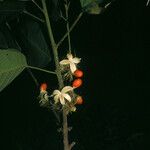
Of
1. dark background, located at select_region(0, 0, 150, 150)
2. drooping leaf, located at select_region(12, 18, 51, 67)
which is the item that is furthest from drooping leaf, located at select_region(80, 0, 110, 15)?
dark background, located at select_region(0, 0, 150, 150)

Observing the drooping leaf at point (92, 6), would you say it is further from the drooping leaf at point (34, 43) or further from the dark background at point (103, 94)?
the dark background at point (103, 94)

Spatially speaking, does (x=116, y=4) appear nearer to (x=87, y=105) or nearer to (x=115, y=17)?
(x=115, y=17)

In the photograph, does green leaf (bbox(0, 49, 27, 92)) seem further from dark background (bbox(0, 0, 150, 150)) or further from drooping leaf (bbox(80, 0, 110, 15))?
dark background (bbox(0, 0, 150, 150))

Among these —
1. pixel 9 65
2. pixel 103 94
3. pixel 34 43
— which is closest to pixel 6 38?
pixel 34 43

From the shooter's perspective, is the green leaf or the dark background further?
the dark background

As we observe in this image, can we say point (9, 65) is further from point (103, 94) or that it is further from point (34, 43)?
point (103, 94)

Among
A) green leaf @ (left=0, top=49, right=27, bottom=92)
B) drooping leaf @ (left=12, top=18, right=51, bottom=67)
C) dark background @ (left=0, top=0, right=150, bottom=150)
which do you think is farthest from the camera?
dark background @ (left=0, top=0, right=150, bottom=150)

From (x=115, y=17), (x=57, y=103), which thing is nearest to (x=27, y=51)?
(x=57, y=103)

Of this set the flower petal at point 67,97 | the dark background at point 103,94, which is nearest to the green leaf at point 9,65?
the flower petal at point 67,97
